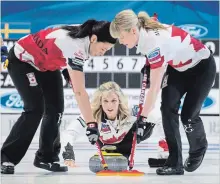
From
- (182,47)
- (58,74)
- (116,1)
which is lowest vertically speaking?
(116,1)

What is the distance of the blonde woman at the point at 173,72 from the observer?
10.0 ft

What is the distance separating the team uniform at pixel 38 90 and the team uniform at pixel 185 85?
23.4 inches

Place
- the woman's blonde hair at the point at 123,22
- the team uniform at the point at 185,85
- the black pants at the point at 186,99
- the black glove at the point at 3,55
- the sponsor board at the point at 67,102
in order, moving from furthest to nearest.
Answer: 1. the sponsor board at the point at 67,102
2. the black glove at the point at 3,55
3. the black pants at the point at 186,99
4. the team uniform at the point at 185,85
5. the woman's blonde hair at the point at 123,22

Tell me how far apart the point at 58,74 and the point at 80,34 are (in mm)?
462

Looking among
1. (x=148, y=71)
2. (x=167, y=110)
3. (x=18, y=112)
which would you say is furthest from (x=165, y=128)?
(x=18, y=112)

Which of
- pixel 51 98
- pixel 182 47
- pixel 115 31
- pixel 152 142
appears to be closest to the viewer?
pixel 115 31

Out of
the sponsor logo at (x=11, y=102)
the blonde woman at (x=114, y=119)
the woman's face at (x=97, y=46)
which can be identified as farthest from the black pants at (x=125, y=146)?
the sponsor logo at (x=11, y=102)

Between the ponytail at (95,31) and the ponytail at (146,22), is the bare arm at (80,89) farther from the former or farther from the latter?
the ponytail at (146,22)

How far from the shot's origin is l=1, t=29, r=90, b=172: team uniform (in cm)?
336

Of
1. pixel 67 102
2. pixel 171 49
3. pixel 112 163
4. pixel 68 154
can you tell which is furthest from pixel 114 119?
pixel 67 102

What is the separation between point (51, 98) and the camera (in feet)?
11.3

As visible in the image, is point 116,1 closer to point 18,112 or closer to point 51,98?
point 18,112

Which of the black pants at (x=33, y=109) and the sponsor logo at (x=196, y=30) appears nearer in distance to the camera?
the black pants at (x=33, y=109)

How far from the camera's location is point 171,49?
10.3 ft
